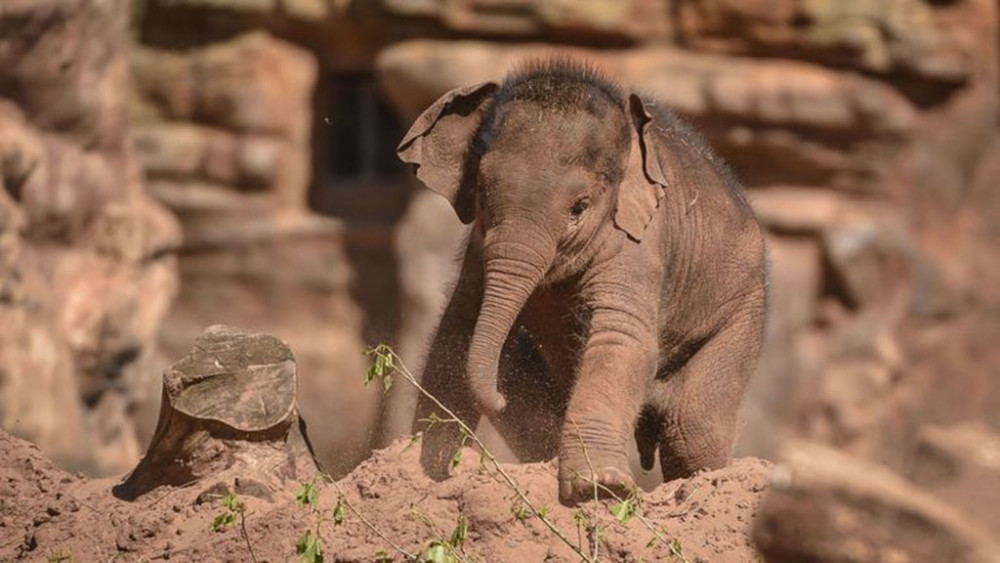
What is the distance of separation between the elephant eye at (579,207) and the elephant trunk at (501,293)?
19 centimetres

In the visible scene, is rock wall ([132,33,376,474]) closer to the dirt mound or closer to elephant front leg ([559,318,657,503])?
elephant front leg ([559,318,657,503])

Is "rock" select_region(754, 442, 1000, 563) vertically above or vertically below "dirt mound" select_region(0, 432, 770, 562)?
above

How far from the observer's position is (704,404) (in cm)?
699

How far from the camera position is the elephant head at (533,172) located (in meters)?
5.93

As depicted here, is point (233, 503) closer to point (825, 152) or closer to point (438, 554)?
point (438, 554)

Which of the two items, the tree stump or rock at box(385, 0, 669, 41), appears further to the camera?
rock at box(385, 0, 669, 41)

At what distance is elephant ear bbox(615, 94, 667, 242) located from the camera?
6301 millimetres

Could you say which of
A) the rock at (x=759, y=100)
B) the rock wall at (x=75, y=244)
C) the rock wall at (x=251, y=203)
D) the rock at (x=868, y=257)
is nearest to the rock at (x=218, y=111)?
the rock wall at (x=251, y=203)

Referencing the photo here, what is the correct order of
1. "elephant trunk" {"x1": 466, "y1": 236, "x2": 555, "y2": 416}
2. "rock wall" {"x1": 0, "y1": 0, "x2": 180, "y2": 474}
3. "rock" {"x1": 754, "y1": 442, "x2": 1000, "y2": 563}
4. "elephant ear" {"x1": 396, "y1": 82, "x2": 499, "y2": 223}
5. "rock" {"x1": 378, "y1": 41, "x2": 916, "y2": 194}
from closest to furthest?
"rock" {"x1": 754, "y1": 442, "x2": 1000, "y2": 563} → "elephant trunk" {"x1": 466, "y1": 236, "x2": 555, "y2": 416} → "elephant ear" {"x1": 396, "y1": 82, "x2": 499, "y2": 223} → "rock wall" {"x1": 0, "y1": 0, "x2": 180, "y2": 474} → "rock" {"x1": 378, "y1": 41, "x2": 916, "y2": 194}

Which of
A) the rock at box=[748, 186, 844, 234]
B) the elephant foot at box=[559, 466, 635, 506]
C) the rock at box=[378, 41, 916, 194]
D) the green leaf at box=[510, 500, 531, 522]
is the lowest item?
the rock at box=[748, 186, 844, 234]

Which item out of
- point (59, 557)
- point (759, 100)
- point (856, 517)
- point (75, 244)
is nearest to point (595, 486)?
point (59, 557)

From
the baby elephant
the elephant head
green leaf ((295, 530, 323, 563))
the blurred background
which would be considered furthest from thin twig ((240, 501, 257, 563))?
the blurred background

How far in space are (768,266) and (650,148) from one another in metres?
1.42

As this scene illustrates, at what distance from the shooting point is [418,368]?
6719 mm
